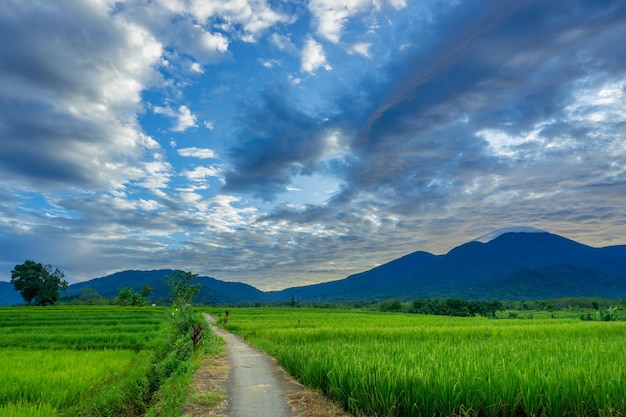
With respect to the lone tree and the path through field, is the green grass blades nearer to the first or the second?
the path through field

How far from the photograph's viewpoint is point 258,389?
30.0 feet

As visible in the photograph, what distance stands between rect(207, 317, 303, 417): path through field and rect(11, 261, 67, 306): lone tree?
90652mm

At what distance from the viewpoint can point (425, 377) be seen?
19.2 ft

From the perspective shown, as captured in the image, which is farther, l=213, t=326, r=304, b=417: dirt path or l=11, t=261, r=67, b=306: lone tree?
l=11, t=261, r=67, b=306: lone tree

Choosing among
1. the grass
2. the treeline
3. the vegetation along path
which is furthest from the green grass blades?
the treeline

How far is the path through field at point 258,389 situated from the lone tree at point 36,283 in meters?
90.7

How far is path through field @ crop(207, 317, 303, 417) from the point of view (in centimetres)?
727

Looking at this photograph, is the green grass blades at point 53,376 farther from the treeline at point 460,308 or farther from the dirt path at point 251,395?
the treeline at point 460,308

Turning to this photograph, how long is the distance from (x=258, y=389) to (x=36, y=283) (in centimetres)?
9557

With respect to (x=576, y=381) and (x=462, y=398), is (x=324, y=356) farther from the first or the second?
(x=576, y=381)

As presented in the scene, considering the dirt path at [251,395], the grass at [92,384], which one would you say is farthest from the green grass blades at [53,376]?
the dirt path at [251,395]

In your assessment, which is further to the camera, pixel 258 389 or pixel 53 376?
pixel 53 376

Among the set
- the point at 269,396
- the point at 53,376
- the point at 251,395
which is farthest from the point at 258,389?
the point at 53,376

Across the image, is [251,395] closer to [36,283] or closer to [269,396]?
[269,396]
